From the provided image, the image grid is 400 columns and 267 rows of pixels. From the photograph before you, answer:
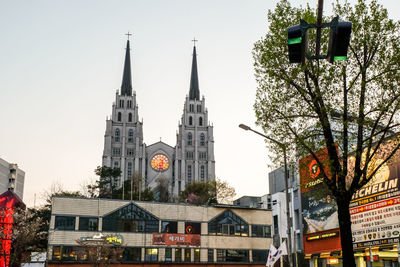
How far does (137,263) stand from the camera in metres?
49.4

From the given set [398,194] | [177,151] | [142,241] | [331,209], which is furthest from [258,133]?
[177,151]

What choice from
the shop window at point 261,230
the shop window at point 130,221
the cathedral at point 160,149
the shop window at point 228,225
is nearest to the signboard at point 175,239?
the shop window at point 130,221

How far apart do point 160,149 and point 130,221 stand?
93.2 metres

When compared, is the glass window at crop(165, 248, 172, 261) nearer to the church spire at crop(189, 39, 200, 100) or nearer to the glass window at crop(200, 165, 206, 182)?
the glass window at crop(200, 165, 206, 182)

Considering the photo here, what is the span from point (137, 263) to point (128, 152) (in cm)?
9281

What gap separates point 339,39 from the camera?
26.6 feet

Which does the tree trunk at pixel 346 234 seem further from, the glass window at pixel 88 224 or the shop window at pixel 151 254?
the glass window at pixel 88 224

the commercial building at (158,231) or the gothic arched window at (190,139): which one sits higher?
the gothic arched window at (190,139)

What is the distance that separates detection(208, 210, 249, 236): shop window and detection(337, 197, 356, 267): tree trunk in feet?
127

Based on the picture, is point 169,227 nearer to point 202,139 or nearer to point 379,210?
point 379,210

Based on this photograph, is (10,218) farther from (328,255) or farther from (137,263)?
(328,255)

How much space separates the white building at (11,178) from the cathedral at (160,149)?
42.5 meters

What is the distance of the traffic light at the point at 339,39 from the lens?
314 inches

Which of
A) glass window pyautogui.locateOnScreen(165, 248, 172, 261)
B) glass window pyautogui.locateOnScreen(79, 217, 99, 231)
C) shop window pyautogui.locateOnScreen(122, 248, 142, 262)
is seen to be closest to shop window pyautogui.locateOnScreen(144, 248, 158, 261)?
shop window pyautogui.locateOnScreen(122, 248, 142, 262)
